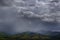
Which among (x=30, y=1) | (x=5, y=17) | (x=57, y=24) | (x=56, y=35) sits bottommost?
(x=56, y=35)

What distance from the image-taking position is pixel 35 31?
1924 millimetres

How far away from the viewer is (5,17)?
1.94 m

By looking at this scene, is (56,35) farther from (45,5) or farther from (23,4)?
(23,4)

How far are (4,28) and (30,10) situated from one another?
15.9 inches

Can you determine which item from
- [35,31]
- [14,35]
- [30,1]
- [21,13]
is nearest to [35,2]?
[30,1]

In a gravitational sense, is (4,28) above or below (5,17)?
below

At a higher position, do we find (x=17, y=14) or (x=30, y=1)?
(x=30, y=1)

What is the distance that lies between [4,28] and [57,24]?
674 millimetres

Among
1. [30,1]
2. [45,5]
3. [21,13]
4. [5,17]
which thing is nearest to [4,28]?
[5,17]

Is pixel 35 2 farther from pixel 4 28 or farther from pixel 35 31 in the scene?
pixel 4 28

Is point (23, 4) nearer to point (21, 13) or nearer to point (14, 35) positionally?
point (21, 13)

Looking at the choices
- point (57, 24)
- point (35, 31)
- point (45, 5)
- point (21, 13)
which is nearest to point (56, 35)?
point (57, 24)

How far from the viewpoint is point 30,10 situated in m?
1.91

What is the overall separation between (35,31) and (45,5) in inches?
13.8
